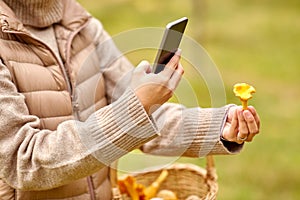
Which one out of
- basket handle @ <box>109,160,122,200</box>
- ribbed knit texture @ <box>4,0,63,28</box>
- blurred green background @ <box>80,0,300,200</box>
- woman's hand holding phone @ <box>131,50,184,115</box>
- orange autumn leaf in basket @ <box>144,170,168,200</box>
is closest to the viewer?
woman's hand holding phone @ <box>131,50,184,115</box>

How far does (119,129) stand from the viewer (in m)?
1.55

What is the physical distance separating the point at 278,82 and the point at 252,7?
295cm

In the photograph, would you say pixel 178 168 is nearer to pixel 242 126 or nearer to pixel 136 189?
pixel 136 189

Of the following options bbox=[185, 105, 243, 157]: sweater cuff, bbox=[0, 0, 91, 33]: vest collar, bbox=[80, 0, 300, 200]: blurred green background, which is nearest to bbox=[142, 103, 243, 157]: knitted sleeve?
bbox=[185, 105, 243, 157]: sweater cuff

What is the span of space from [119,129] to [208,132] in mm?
370

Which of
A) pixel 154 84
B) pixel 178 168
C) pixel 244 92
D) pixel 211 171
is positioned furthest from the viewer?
pixel 178 168

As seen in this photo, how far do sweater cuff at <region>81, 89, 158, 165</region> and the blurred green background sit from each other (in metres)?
2.08

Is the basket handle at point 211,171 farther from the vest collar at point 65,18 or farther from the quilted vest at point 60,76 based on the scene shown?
the vest collar at point 65,18

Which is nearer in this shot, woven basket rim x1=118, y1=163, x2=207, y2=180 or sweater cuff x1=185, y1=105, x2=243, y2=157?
sweater cuff x1=185, y1=105, x2=243, y2=157

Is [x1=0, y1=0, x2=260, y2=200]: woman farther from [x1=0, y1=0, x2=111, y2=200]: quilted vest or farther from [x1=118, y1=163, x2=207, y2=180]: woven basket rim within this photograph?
[x1=118, y1=163, x2=207, y2=180]: woven basket rim

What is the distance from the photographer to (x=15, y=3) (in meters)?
1.80

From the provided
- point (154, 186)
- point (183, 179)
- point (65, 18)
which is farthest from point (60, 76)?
point (183, 179)

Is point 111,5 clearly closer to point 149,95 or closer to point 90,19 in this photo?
point 90,19

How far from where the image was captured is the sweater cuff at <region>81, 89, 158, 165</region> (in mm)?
1538
